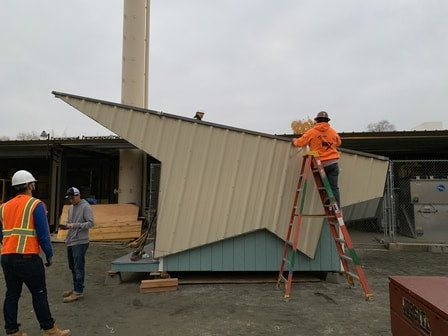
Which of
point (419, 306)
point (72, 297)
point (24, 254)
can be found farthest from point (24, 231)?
point (419, 306)

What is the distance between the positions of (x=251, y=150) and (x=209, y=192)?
43.1 inches

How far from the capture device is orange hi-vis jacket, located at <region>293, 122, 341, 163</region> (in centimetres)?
603

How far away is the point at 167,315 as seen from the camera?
518 centimetres

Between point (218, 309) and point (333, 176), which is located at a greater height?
point (333, 176)

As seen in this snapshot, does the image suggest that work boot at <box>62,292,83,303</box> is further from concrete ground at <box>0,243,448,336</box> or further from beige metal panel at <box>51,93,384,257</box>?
beige metal panel at <box>51,93,384,257</box>

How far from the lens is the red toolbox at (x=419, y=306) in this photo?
2133 millimetres

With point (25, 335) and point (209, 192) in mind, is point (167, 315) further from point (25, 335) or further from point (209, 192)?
point (209, 192)

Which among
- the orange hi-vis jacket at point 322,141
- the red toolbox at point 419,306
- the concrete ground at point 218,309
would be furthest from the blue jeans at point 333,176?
the red toolbox at point 419,306

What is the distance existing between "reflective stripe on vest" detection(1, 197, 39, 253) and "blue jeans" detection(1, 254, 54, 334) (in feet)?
0.41

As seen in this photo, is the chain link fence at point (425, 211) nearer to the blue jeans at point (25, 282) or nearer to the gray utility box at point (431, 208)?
the gray utility box at point (431, 208)

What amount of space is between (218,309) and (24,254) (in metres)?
2.76

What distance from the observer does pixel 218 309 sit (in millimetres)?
5414

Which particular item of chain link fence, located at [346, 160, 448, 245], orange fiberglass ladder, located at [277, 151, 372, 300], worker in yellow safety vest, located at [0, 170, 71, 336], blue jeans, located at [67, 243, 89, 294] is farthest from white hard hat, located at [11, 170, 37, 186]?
chain link fence, located at [346, 160, 448, 245]

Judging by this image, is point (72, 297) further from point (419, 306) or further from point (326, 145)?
point (419, 306)
